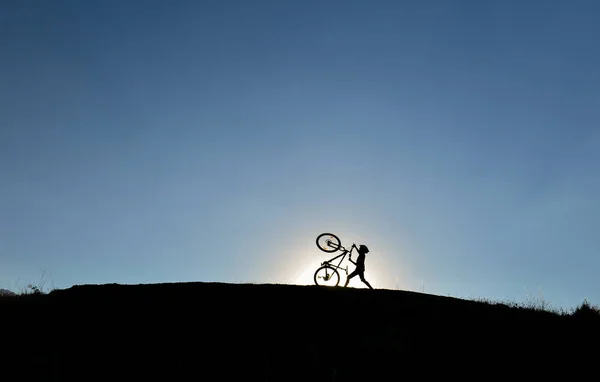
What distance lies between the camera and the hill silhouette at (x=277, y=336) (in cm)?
1756

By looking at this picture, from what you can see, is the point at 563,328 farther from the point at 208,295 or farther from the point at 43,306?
the point at 43,306

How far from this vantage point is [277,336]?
19406 mm

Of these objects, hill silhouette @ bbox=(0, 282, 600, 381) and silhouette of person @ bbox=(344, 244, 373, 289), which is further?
silhouette of person @ bbox=(344, 244, 373, 289)

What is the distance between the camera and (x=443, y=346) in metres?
19.7

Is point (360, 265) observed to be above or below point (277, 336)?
above

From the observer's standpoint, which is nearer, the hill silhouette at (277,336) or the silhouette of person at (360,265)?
the hill silhouette at (277,336)

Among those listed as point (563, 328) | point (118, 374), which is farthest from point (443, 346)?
point (118, 374)

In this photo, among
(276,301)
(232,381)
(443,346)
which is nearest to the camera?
(232,381)

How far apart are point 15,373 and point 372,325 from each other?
12.2 m

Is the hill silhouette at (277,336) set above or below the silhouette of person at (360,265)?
below

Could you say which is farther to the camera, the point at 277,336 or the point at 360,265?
the point at 360,265

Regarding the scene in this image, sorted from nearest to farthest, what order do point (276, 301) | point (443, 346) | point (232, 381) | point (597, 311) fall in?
1. point (232, 381)
2. point (443, 346)
3. point (276, 301)
4. point (597, 311)

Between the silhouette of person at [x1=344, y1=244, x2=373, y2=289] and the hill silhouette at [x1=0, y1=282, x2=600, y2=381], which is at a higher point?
the silhouette of person at [x1=344, y1=244, x2=373, y2=289]

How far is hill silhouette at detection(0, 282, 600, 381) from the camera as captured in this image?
17.6m
